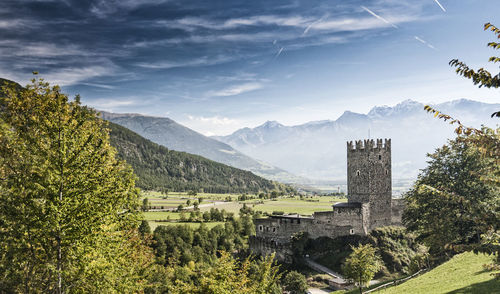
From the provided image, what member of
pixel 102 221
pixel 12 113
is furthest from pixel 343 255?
pixel 12 113

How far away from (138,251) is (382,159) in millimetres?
38814

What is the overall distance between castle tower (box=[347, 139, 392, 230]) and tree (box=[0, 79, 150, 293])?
4121cm

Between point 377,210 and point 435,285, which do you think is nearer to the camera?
point 435,285

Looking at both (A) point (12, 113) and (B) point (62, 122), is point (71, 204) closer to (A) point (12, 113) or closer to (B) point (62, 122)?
(B) point (62, 122)

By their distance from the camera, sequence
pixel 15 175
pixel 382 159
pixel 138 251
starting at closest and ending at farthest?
pixel 15 175 → pixel 138 251 → pixel 382 159

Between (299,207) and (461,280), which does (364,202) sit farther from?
(299,207)

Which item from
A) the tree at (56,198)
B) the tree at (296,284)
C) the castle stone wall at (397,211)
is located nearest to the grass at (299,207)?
the castle stone wall at (397,211)

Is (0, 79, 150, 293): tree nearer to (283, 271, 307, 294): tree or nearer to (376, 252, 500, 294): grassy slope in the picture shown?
(376, 252, 500, 294): grassy slope

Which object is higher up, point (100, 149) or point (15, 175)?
point (100, 149)

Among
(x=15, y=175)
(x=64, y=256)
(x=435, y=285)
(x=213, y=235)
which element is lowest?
(x=213, y=235)

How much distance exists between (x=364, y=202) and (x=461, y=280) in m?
27.2

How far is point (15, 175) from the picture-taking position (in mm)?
12070

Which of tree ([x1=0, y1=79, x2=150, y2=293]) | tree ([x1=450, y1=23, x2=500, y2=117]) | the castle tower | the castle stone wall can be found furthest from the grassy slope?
the castle stone wall

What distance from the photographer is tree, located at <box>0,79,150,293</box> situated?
11.6m
